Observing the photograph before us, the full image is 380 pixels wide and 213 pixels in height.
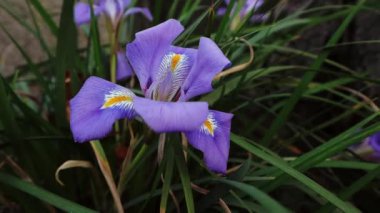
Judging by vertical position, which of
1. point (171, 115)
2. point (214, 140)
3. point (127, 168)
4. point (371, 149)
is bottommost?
point (371, 149)

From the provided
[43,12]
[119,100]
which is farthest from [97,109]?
[43,12]

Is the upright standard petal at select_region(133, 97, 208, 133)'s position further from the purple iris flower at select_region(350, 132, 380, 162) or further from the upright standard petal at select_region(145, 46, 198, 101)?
the purple iris flower at select_region(350, 132, 380, 162)

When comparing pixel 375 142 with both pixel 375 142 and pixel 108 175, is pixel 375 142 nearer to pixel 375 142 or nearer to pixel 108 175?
pixel 375 142

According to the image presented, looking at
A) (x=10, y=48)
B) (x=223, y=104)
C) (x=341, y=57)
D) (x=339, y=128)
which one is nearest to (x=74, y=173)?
(x=223, y=104)

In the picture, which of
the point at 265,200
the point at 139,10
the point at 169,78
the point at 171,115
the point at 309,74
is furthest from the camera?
the point at 139,10

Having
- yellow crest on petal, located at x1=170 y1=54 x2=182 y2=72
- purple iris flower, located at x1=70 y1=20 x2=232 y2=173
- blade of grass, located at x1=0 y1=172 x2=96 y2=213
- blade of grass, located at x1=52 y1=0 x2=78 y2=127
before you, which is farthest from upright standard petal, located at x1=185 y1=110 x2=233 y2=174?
blade of grass, located at x1=52 y1=0 x2=78 y2=127

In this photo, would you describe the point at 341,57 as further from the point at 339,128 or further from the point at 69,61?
the point at 69,61

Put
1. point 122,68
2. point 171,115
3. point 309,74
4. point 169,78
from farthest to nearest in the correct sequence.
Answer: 1. point 122,68
2. point 309,74
3. point 169,78
4. point 171,115

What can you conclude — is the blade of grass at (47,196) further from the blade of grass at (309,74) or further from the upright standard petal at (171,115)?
the blade of grass at (309,74)
